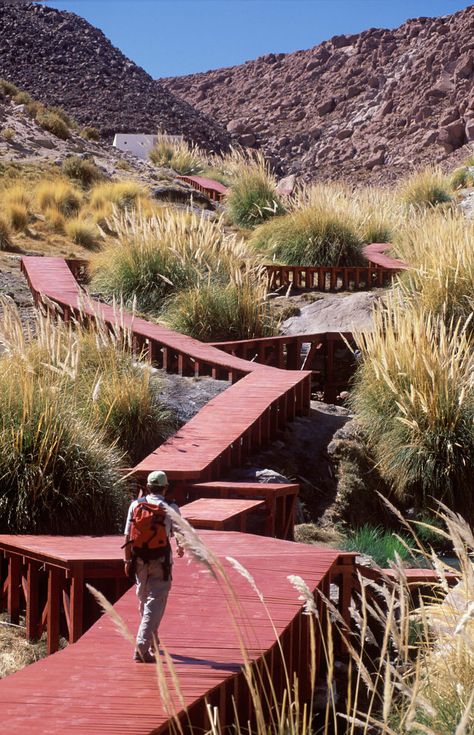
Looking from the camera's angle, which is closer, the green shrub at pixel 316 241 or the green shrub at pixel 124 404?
the green shrub at pixel 124 404

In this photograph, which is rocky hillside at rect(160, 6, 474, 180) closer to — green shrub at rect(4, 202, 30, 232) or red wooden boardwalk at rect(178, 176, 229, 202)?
red wooden boardwalk at rect(178, 176, 229, 202)

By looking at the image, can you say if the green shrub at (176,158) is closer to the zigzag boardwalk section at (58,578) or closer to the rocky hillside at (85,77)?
the rocky hillside at (85,77)

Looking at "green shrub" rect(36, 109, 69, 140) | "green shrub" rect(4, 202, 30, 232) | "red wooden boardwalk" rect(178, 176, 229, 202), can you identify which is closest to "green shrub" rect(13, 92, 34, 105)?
"green shrub" rect(36, 109, 69, 140)

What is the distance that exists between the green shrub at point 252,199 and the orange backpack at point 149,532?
1523 centimetres

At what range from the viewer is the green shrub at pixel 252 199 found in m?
19.3

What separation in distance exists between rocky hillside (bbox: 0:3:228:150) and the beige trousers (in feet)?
118

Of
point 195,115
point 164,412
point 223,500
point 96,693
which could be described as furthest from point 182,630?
point 195,115

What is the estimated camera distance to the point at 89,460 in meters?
6.66

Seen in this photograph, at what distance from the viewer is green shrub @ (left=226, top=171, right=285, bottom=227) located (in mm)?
19297

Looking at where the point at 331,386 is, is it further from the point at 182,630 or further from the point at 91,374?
the point at 182,630

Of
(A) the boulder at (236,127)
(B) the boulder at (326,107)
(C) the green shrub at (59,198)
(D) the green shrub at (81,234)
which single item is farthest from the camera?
(B) the boulder at (326,107)

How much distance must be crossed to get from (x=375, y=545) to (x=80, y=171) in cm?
1649

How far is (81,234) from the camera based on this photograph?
677 inches

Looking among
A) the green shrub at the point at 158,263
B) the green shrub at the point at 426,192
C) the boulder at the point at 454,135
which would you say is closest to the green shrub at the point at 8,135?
the green shrub at the point at 426,192
